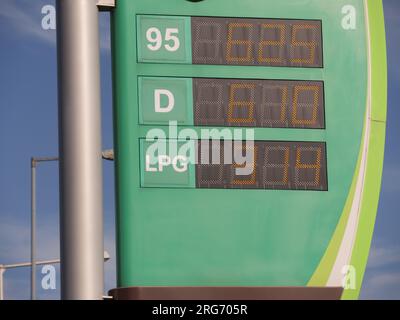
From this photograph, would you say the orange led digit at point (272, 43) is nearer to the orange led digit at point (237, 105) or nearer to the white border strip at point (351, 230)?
the orange led digit at point (237, 105)

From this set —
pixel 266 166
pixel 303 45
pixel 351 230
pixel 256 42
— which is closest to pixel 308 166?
pixel 266 166

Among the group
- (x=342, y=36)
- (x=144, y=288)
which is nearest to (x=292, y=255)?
(x=144, y=288)

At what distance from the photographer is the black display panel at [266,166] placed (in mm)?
13250

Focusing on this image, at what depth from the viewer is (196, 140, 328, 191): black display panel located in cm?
1325

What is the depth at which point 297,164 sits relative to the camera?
44.2 ft

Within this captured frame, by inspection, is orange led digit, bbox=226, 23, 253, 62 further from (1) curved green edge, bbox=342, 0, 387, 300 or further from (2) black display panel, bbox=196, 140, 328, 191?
(1) curved green edge, bbox=342, 0, 387, 300

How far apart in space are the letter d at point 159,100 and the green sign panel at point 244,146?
0.02m

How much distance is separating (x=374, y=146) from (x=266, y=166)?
1404 mm

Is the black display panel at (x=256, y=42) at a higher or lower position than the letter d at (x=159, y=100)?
higher

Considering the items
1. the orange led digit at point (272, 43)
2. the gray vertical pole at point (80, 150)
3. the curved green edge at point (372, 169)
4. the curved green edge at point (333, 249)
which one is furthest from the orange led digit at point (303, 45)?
the gray vertical pole at point (80, 150)

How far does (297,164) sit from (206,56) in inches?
62.9

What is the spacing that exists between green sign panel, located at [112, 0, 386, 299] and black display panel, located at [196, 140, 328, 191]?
0.01 meters

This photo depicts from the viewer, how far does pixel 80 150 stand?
13477 millimetres
